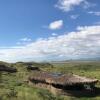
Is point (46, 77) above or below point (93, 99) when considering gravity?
above

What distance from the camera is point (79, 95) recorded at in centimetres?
3903

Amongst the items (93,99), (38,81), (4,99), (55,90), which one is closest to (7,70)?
(38,81)

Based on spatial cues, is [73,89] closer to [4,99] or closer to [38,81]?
[38,81]

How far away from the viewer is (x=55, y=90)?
3972 centimetres

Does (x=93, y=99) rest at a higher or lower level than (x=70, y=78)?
lower

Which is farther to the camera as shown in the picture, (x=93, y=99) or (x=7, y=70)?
(x=7, y=70)

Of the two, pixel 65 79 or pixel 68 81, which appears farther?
pixel 65 79

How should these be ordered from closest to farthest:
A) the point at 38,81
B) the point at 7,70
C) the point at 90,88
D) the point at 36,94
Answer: the point at 36,94, the point at 90,88, the point at 38,81, the point at 7,70

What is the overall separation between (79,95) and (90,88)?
2.97 metres

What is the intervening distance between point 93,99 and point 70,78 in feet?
19.7

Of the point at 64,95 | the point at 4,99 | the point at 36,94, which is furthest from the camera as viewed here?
the point at 64,95

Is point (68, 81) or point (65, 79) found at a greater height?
point (65, 79)

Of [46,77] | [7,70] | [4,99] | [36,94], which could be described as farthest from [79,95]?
[7,70]

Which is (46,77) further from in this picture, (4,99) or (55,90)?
(4,99)
